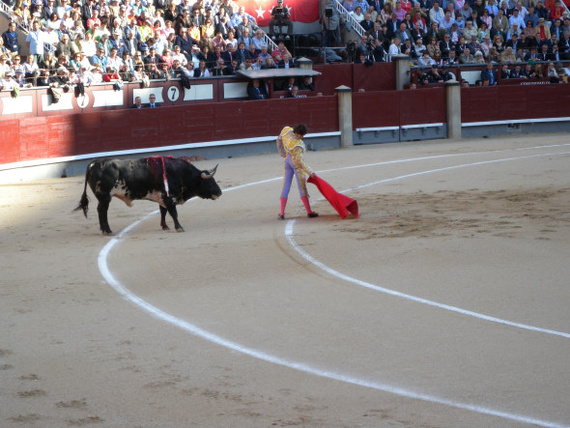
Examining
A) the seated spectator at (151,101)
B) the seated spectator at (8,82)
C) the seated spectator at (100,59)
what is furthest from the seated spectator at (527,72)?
the seated spectator at (8,82)

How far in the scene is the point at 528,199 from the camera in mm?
13391

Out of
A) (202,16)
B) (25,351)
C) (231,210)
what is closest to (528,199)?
(231,210)

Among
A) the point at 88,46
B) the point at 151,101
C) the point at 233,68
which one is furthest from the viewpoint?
the point at 233,68

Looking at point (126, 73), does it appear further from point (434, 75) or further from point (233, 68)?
point (434, 75)

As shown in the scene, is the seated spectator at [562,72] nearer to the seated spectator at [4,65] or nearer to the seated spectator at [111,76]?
the seated spectator at [111,76]

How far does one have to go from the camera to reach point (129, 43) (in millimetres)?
19594

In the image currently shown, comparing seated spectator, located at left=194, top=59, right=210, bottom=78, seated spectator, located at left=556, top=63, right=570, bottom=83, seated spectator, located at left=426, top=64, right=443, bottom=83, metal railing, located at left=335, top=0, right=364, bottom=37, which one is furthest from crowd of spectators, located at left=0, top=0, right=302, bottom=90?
seated spectator, located at left=556, top=63, right=570, bottom=83

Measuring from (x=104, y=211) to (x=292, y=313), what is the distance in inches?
168

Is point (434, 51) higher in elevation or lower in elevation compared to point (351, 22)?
lower

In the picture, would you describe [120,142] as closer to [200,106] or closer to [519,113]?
[200,106]

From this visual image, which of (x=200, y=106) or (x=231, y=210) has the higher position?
(x=200, y=106)

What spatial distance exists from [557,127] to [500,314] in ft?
59.6

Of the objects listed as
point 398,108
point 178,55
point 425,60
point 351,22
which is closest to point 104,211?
point 178,55

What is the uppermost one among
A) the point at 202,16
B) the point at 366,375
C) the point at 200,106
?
the point at 202,16
